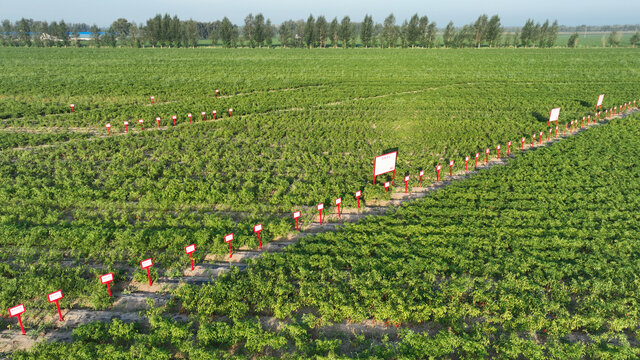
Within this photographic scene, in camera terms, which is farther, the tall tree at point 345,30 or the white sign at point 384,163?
the tall tree at point 345,30

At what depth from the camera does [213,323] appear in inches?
313

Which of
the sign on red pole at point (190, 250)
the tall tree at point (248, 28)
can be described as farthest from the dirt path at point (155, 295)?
the tall tree at point (248, 28)

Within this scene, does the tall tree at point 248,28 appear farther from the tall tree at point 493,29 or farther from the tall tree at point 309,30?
the tall tree at point 493,29

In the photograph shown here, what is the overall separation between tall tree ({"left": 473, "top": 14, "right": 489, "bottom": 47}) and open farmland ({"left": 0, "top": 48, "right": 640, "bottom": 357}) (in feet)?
310

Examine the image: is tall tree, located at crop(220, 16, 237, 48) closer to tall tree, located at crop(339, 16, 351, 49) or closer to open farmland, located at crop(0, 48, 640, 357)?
tall tree, located at crop(339, 16, 351, 49)

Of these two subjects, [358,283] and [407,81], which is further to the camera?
[407,81]

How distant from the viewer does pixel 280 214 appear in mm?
13016

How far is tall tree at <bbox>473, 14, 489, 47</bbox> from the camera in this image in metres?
112

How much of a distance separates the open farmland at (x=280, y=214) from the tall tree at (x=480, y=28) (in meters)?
94.6

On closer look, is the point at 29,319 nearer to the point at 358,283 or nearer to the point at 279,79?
the point at 358,283

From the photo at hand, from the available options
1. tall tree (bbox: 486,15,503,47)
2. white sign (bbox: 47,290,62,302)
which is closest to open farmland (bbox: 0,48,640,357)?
white sign (bbox: 47,290,62,302)

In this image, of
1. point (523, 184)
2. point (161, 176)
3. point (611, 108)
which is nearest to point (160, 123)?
point (161, 176)

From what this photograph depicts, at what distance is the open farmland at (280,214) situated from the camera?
8.34m

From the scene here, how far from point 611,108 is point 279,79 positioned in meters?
33.0
